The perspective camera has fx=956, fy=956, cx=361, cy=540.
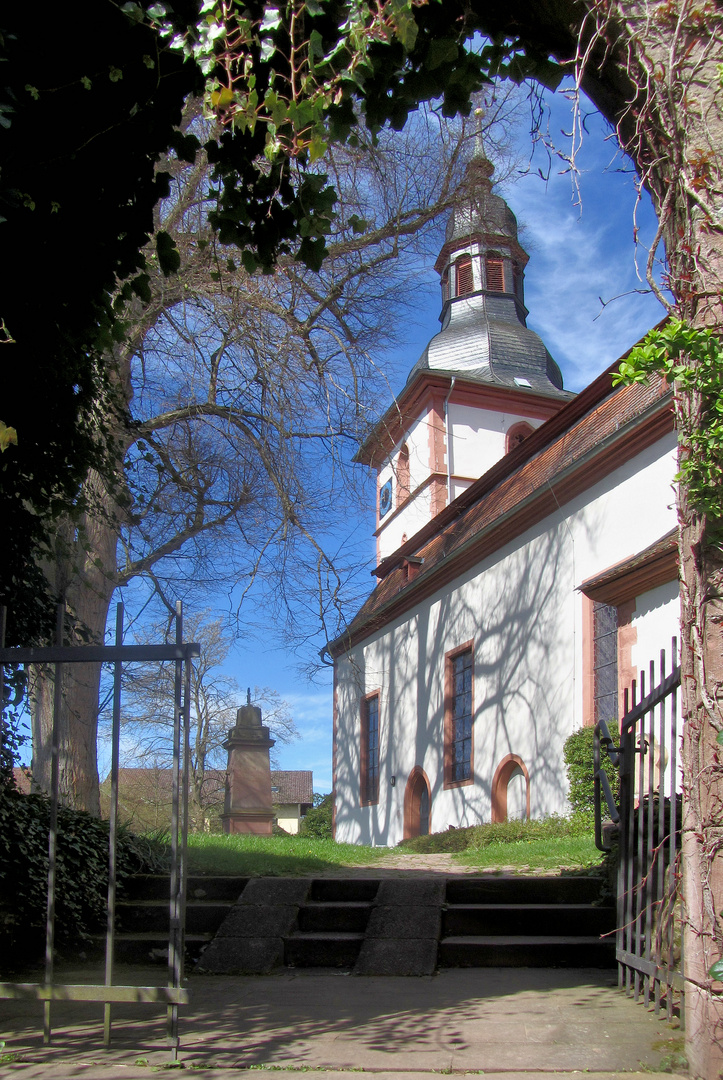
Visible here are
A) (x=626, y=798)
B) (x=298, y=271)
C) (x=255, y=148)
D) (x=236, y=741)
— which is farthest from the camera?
(x=236, y=741)

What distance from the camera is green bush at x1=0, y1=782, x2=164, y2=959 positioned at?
5.92 metres

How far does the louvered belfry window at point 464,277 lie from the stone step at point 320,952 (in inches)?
1037

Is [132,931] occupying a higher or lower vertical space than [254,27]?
lower

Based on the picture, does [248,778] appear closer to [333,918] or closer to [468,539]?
[468,539]

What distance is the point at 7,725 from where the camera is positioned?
6.02m

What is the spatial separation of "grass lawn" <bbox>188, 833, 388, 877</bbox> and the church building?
2173 mm

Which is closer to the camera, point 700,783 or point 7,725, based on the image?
point 700,783

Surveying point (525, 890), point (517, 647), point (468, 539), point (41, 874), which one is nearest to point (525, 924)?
point (525, 890)

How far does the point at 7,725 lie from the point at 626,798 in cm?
376

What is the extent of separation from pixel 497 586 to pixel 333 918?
10.6 metres

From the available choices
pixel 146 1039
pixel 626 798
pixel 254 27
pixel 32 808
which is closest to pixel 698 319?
pixel 254 27

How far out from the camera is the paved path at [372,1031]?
364cm

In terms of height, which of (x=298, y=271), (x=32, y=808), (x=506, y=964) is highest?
(x=298, y=271)

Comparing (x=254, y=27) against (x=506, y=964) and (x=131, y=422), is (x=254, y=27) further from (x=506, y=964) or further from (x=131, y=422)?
(x=506, y=964)
